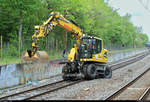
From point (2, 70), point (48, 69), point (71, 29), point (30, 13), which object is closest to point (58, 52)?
point (30, 13)

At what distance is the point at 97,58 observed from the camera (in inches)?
765

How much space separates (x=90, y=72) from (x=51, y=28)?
178 inches

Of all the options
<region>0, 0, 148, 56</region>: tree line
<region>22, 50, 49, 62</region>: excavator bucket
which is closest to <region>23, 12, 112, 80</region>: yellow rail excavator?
<region>22, 50, 49, 62</region>: excavator bucket

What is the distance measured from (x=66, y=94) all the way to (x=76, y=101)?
2172 millimetres

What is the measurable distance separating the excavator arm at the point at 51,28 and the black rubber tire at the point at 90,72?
1.89m

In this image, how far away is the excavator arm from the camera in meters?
15.2

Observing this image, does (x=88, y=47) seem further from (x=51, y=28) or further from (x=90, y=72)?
(x=51, y=28)

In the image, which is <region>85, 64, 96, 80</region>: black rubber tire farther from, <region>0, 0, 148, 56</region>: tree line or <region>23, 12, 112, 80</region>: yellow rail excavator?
<region>0, 0, 148, 56</region>: tree line

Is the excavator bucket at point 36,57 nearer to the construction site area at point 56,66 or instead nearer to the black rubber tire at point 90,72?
the construction site area at point 56,66

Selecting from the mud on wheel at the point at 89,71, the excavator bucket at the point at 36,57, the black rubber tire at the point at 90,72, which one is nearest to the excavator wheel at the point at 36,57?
the excavator bucket at the point at 36,57

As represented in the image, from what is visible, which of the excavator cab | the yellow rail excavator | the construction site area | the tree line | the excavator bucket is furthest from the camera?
the tree line

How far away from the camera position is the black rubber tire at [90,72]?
1833 cm

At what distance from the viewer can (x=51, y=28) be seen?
655 inches

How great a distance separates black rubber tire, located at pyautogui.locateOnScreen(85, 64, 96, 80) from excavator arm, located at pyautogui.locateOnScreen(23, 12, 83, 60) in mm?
1894
